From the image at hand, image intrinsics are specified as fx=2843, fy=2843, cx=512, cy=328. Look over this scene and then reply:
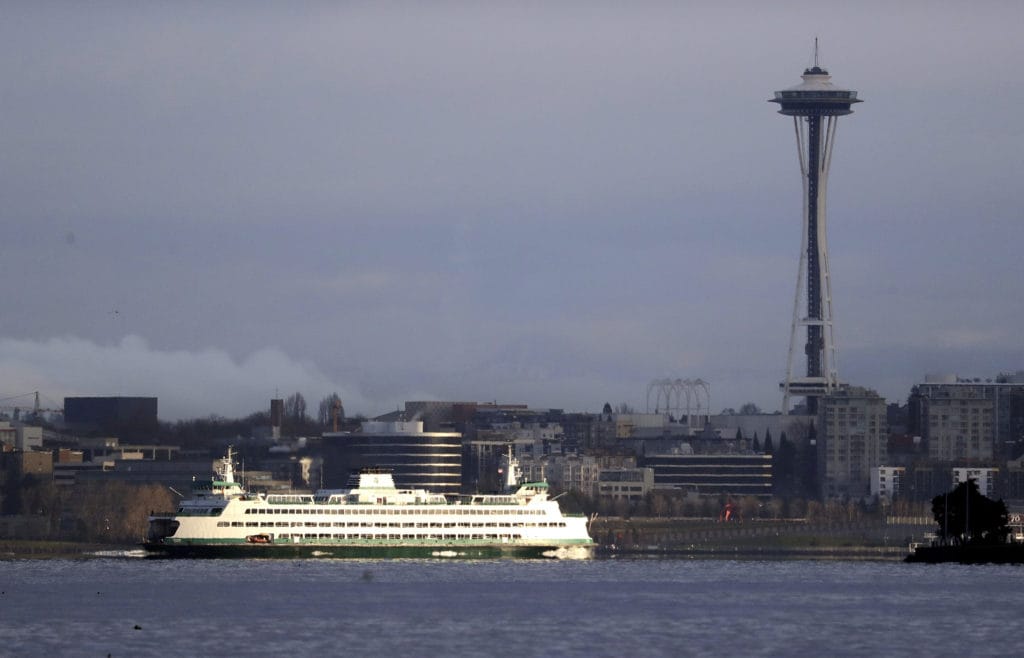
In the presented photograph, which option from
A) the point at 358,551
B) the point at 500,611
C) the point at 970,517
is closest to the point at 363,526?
the point at 358,551

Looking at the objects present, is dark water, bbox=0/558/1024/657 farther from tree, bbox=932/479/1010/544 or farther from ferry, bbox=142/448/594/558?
tree, bbox=932/479/1010/544

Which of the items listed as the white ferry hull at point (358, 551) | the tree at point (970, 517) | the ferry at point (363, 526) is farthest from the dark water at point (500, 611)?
the tree at point (970, 517)

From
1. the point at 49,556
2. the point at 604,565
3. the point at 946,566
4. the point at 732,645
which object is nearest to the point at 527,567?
the point at 604,565

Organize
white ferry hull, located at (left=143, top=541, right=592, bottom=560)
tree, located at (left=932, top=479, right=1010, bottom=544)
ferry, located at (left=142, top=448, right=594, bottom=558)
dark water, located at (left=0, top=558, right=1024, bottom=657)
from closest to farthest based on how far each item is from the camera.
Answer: dark water, located at (left=0, top=558, right=1024, bottom=657), white ferry hull, located at (left=143, top=541, right=592, bottom=560), ferry, located at (left=142, top=448, right=594, bottom=558), tree, located at (left=932, top=479, right=1010, bottom=544)

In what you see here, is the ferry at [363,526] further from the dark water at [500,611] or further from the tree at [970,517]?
the tree at [970,517]

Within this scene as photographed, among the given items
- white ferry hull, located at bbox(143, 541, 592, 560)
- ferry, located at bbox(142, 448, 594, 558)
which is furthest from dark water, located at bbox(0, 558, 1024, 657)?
ferry, located at bbox(142, 448, 594, 558)

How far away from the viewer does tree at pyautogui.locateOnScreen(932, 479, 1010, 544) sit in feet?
569

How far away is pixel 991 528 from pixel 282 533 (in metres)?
43.5

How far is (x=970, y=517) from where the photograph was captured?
174 meters

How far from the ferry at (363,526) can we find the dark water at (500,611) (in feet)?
38.7

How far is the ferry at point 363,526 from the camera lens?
17300 centimetres

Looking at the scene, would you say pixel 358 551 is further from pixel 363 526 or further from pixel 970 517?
pixel 970 517

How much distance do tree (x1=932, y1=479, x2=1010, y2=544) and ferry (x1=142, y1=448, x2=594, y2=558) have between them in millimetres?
22433

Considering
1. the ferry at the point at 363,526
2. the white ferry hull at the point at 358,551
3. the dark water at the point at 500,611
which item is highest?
the ferry at the point at 363,526
